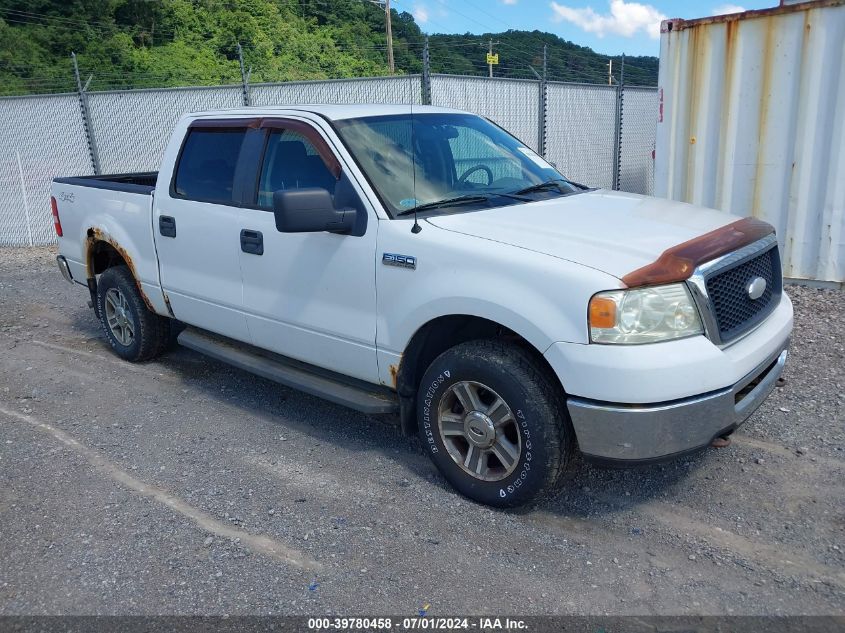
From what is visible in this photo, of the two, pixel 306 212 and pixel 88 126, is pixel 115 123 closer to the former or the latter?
pixel 88 126

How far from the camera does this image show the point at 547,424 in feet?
10.9

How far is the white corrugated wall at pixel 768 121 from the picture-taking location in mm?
6555

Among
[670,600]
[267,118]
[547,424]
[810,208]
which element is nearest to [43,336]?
[267,118]

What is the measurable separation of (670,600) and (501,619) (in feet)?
2.24

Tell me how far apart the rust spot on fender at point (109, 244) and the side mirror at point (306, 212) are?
2393 millimetres

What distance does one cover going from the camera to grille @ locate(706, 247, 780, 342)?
3291 millimetres

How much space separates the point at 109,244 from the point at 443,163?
10.0ft

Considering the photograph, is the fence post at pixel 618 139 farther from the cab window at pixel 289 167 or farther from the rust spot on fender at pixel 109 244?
the cab window at pixel 289 167

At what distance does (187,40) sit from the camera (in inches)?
1476

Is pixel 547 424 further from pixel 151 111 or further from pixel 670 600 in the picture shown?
pixel 151 111

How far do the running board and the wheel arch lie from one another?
0.37 feet

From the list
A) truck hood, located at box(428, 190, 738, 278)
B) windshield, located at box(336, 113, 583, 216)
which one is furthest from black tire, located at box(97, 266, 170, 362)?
truck hood, located at box(428, 190, 738, 278)

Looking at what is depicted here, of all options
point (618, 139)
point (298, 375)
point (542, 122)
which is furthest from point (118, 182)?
point (618, 139)

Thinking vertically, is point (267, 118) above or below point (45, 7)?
below
